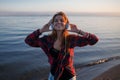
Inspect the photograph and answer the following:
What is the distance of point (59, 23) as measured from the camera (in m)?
4.55

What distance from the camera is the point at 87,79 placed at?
33.7 ft

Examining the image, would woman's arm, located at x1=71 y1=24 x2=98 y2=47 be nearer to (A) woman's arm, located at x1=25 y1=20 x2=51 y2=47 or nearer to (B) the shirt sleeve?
(B) the shirt sleeve

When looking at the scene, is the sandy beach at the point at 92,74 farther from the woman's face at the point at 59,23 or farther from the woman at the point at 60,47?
the woman's face at the point at 59,23

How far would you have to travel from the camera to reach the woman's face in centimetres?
455

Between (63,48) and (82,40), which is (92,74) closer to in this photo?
(82,40)

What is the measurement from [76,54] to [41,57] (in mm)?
2751

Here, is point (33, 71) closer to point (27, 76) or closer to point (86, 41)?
point (27, 76)

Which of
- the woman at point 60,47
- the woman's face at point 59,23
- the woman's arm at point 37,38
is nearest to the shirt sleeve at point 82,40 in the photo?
the woman at point 60,47

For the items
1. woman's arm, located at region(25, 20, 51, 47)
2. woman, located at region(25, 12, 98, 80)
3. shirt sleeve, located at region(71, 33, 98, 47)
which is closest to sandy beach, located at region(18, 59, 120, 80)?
shirt sleeve, located at region(71, 33, 98, 47)

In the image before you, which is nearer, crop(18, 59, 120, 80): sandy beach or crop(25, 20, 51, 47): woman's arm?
crop(25, 20, 51, 47): woman's arm

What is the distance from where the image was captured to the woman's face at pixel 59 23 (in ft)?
14.9

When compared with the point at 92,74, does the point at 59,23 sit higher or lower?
higher

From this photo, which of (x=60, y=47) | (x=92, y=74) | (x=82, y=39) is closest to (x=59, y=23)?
A: (x=60, y=47)

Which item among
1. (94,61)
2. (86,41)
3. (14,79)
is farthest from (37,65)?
(86,41)
